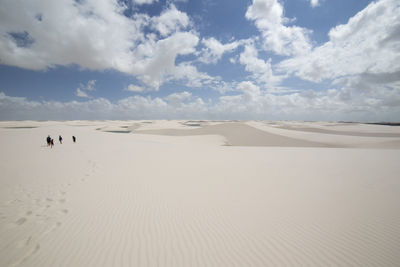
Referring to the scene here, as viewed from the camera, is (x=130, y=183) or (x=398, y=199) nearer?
(x=398, y=199)

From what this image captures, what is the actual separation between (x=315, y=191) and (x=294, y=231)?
3170mm

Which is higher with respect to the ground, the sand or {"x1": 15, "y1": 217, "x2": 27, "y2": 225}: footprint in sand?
{"x1": 15, "y1": 217, "x2": 27, "y2": 225}: footprint in sand

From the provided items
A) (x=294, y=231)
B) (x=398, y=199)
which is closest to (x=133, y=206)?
(x=294, y=231)

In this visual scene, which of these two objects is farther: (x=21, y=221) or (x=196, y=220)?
(x=196, y=220)

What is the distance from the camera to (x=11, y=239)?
3.03 meters

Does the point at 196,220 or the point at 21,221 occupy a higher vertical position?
the point at 21,221

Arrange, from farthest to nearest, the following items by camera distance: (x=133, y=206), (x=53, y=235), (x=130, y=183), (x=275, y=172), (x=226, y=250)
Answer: (x=275, y=172)
(x=130, y=183)
(x=133, y=206)
(x=53, y=235)
(x=226, y=250)

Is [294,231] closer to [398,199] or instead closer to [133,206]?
[133,206]

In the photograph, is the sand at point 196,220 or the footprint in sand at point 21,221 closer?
the sand at point 196,220

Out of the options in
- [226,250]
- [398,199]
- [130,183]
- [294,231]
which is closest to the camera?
[226,250]

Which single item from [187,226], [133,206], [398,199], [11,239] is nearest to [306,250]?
[187,226]

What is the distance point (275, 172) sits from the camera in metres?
8.11

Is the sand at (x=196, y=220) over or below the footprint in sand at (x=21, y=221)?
below

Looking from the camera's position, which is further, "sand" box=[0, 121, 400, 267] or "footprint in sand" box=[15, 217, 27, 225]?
"footprint in sand" box=[15, 217, 27, 225]
